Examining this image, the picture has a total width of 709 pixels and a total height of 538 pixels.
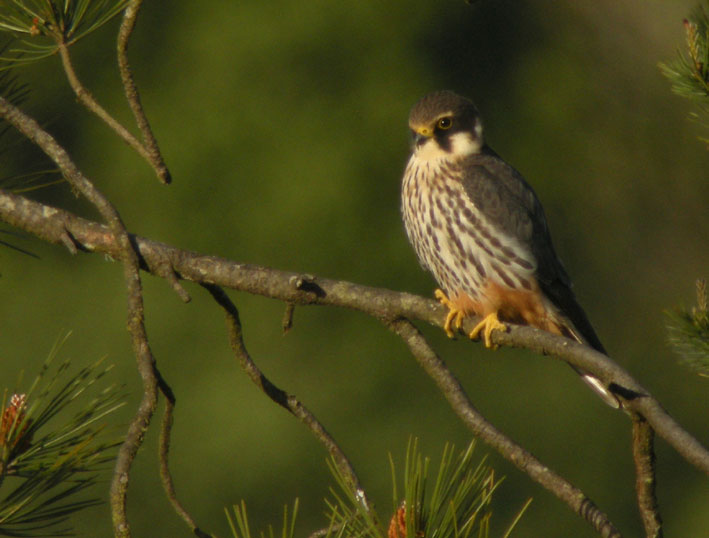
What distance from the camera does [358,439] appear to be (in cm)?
697

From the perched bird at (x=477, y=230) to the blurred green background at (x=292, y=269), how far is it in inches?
138

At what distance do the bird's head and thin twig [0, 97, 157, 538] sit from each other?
1265mm

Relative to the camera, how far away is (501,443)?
5.98 ft

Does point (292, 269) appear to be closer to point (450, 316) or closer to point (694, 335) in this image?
point (450, 316)

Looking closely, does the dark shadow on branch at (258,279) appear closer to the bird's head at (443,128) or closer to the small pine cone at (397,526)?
the small pine cone at (397,526)

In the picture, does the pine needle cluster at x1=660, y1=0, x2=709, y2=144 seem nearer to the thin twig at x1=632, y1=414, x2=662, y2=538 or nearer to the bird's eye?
the thin twig at x1=632, y1=414, x2=662, y2=538

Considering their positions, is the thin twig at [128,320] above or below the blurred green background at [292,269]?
above

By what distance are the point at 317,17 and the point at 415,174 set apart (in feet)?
14.6

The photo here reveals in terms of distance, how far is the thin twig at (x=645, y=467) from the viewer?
164 centimetres

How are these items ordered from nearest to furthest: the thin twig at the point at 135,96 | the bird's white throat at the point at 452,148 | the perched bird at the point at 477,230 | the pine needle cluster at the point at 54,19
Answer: the thin twig at the point at 135,96, the pine needle cluster at the point at 54,19, the perched bird at the point at 477,230, the bird's white throat at the point at 452,148

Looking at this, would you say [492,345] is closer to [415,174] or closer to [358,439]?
[415,174]

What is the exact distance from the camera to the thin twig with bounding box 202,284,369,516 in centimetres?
178

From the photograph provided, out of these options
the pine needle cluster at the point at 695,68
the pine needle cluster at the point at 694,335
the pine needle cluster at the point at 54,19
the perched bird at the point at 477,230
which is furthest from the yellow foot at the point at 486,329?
the pine needle cluster at the point at 54,19

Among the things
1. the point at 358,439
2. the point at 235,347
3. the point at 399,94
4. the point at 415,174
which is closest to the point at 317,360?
the point at 358,439
